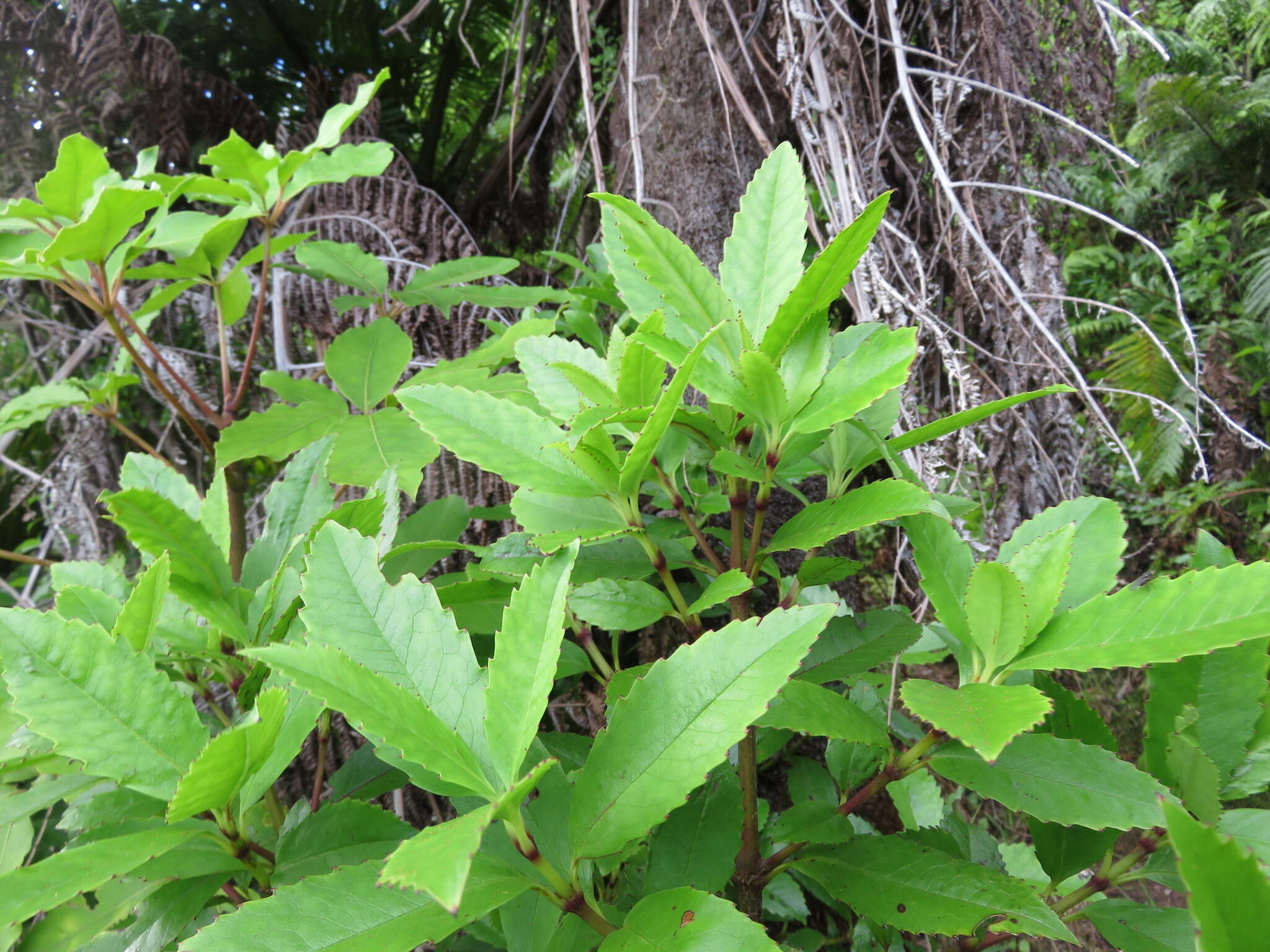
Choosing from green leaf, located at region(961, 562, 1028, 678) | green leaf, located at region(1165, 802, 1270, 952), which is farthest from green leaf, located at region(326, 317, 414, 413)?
green leaf, located at region(1165, 802, 1270, 952)

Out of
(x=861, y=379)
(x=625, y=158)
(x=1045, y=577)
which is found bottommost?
(x=1045, y=577)

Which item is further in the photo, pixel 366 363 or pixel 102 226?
pixel 366 363

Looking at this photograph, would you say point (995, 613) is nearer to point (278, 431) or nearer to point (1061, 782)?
point (1061, 782)

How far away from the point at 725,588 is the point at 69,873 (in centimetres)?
37

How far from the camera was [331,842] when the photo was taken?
0.43 metres

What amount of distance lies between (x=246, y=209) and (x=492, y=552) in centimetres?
53

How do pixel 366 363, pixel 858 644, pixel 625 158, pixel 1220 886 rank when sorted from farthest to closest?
pixel 625 158
pixel 366 363
pixel 858 644
pixel 1220 886

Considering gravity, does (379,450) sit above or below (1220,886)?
above

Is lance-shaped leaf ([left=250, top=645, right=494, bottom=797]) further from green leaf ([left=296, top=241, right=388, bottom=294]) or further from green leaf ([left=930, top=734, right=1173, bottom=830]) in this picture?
green leaf ([left=296, top=241, right=388, bottom=294])

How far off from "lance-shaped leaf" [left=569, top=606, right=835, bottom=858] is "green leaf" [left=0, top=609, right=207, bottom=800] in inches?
9.2

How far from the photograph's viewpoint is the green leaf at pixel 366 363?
74 centimetres

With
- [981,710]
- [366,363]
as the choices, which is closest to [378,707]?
[981,710]

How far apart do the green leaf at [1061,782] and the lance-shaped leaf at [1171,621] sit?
0.17ft

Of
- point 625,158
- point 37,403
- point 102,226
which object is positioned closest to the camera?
point 102,226
